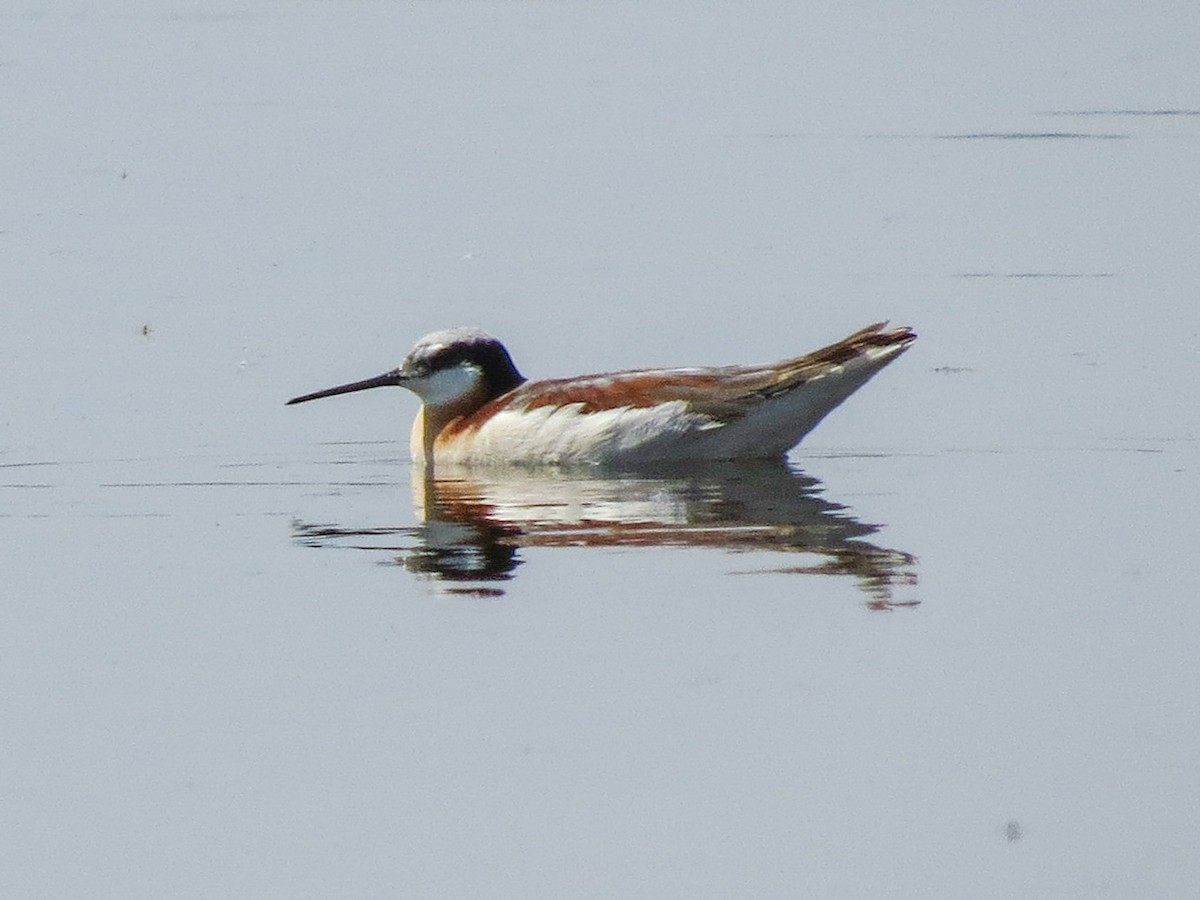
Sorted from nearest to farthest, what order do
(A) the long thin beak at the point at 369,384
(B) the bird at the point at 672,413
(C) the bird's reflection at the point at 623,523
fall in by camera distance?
(C) the bird's reflection at the point at 623,523 → (B) the bird at the point at 672,413 → (A) the long thin beak at the point at 369,384

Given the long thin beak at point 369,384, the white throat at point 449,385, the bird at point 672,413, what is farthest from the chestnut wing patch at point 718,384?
the long thin beak at point 369,384

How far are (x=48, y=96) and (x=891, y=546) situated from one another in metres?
15.2

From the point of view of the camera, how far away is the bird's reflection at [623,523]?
10.6 m

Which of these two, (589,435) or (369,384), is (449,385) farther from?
(589,435)

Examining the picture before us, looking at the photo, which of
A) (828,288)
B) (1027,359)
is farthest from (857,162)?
(1027,359)

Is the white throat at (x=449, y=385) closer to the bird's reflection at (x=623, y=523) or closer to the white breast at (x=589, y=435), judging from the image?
the white breast at (x=589, y=435)

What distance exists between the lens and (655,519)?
12.0 m

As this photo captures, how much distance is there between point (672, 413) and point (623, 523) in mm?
2110

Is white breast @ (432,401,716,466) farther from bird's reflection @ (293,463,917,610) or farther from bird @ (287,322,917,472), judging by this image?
bird's reflection @ (293,463,917,610)

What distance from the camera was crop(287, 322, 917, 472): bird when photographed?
1388cm

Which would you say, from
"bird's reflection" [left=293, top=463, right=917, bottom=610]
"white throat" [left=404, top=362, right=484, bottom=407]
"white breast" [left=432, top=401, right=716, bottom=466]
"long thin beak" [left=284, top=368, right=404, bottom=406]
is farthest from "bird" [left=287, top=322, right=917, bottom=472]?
"long thin beak" [left=284, top=368, right=404, bottom=406]

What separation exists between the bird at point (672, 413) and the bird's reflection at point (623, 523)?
17 centimetres

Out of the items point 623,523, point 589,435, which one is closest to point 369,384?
point 589,435

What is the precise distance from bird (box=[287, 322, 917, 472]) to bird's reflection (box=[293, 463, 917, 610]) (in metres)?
0.17
